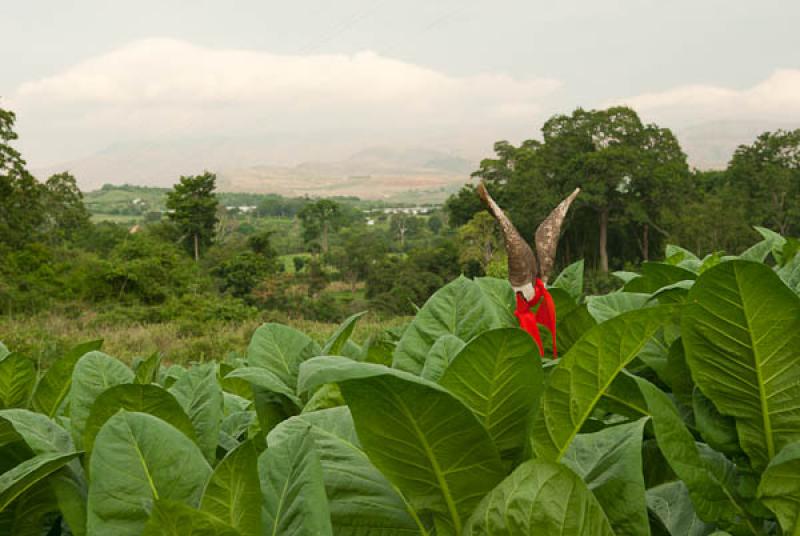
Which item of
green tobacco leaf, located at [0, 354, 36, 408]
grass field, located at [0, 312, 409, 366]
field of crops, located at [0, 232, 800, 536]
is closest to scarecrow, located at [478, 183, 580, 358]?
field of crops, located at [0, 232, 800, 536]

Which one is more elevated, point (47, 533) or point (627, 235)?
point (47, 533)

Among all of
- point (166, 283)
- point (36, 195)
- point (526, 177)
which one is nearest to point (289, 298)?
point (166, 283)

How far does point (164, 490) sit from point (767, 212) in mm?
40438

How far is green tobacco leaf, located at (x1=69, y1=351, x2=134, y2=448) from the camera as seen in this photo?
73 cm

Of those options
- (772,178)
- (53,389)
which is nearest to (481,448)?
(53,389)

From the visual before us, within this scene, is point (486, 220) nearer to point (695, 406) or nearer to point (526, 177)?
point (526, 177)

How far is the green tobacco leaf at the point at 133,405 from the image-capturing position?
0.62 m

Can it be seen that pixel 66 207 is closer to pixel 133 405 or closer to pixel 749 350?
pixel 133 405

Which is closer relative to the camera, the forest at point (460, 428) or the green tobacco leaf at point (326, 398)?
the forest at point (460, 428)

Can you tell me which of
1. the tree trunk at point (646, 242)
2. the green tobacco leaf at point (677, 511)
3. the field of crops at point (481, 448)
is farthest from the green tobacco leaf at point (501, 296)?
the tree trunk at point (646, 242)

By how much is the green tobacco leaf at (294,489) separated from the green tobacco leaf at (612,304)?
1.80 feet

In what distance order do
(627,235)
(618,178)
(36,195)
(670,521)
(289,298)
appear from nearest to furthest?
(670,521) → (36,195) → (289,298) → (618,178) → (627,235)

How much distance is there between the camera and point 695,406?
662mm

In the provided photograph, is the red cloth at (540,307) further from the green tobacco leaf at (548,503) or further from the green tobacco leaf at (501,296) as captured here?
the green tobacco leaf at (548,503)
